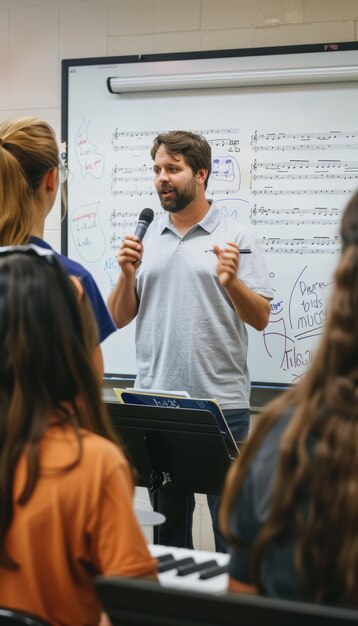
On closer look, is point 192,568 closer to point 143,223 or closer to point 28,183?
point 28,183

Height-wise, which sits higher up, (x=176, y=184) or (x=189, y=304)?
(x=176, y=184)

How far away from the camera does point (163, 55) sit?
132 inches

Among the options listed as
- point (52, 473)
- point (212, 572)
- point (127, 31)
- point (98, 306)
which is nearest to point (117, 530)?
point (52, 473)

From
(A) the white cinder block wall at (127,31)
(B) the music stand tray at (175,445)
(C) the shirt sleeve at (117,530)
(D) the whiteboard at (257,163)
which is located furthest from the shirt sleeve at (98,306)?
(A) the white cinder block wall at (127,31)

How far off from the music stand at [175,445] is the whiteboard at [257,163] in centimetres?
111

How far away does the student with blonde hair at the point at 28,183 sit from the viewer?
183 centimetres

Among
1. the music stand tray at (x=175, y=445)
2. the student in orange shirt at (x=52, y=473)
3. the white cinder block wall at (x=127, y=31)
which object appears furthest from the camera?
the white cinder block wall at (x=127, y=31)

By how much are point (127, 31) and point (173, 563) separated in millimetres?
2579

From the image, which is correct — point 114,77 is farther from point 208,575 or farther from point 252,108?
point 208,575

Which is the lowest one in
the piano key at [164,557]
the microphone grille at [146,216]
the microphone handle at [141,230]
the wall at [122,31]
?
the piano key at [164,557]

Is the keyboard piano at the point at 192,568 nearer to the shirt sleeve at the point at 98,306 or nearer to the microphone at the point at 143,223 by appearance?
the shirt sleeve at the point at 98,306

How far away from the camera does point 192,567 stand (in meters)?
1.44

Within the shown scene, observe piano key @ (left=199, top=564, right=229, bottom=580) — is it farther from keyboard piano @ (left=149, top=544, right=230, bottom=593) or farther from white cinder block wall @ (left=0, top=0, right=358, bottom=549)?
white cinder block wall @ (left=0, top=0, right=358, bottom=549)

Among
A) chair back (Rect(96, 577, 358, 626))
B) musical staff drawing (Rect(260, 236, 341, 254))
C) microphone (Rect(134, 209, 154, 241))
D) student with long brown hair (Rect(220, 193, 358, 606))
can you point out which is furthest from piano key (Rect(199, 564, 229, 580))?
musical staff drawing (Rect(260, 236, 341, 254))
